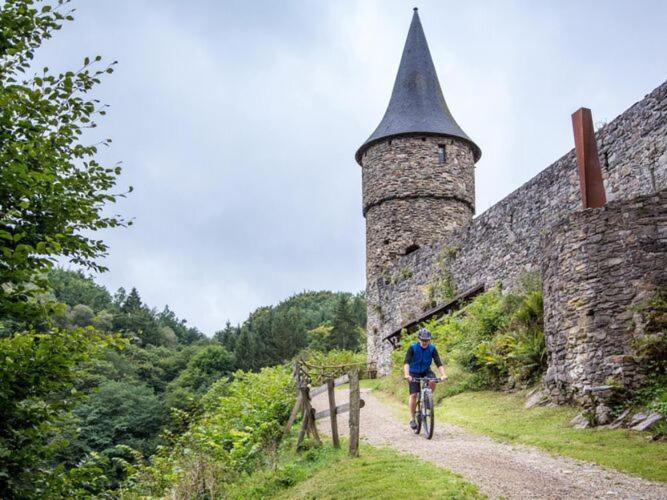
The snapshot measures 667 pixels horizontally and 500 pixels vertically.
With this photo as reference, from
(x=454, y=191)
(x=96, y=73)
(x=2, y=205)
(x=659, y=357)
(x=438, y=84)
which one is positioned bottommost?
(x=659, y=357)

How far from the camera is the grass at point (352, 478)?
6.74 metres

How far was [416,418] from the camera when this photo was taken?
10.2m

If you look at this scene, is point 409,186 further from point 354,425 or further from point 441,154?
point 354,425

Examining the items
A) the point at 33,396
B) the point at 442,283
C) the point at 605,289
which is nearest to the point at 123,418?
the point at 442,283

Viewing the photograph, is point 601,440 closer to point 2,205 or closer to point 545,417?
point 545,417

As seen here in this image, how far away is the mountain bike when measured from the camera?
9.41m

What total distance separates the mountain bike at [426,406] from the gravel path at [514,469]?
0.55ft

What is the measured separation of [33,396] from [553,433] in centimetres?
615

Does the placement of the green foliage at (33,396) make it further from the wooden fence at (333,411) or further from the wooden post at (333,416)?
the wooden post at (333,416)

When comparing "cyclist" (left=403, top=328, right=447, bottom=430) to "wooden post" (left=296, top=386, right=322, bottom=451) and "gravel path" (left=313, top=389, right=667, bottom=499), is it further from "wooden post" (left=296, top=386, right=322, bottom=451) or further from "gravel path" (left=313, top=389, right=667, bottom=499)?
"wooden post" (left=296, top=386, right=322, bottom=451)

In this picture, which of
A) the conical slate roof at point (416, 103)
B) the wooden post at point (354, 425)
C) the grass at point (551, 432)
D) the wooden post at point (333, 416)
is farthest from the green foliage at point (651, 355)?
the conical slate roof at point (416, 103)

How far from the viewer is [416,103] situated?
94.5ft

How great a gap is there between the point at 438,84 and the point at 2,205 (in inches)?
1011

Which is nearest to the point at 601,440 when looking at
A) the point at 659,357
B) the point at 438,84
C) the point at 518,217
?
the point at 659,357
